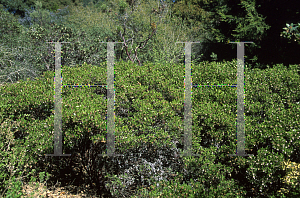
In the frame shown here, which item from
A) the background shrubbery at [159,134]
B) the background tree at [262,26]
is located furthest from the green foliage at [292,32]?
the background tree at [262,26]

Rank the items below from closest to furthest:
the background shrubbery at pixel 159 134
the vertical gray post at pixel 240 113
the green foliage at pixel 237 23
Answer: the background shrubbery at pixel 159 134, the vertical gray post at pixel 240 113, the green foliage at pixel 237 23

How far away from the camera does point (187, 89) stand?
4496 mm

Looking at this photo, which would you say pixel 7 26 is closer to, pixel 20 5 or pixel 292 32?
pixel 292 32

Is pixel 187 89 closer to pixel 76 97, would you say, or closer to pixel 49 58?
pixel 76 97

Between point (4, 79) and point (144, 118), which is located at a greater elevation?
point (4, 79)

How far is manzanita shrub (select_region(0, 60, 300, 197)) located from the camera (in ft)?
11.4

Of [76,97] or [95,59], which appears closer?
[76,97]

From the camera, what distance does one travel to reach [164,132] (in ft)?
12.1

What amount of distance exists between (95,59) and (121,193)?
6654mm

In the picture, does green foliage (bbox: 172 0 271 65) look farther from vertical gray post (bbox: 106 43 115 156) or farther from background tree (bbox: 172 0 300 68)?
vertical gray post (bbox: 106 43 115 156)

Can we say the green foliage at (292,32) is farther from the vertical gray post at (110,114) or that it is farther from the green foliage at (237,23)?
the green foliage at (237,23)

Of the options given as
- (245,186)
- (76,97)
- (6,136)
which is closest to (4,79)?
(6,136)

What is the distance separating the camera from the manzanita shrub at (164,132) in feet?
11.4

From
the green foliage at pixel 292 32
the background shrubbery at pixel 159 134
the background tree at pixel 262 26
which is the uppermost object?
the background tree at pixel 262 26
